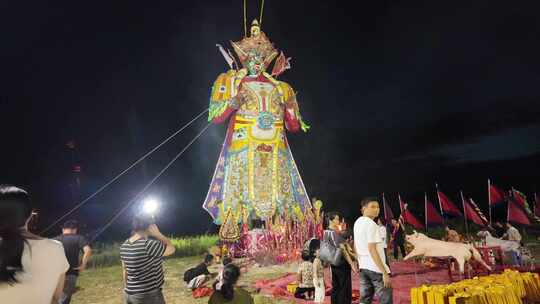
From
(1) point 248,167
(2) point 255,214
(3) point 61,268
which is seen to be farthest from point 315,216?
(3) point 61,268

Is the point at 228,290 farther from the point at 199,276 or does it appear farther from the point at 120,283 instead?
the point at 120,283

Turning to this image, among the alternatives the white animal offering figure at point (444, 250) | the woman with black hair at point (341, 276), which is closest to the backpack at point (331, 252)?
the woman with black hair at point (341, 276)

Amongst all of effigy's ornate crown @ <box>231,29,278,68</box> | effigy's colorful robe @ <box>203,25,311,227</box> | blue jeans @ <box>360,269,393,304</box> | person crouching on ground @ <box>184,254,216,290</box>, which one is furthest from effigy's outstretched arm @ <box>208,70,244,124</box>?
blue jeans @ <box>360,269,393,304</box>

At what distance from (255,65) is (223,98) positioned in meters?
1.61

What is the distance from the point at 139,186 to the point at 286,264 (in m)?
6.57

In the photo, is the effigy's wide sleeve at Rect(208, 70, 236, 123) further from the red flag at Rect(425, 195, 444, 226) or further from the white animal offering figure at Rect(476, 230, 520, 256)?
the white animal offering figure at Rect(476, 230, 520, 256)

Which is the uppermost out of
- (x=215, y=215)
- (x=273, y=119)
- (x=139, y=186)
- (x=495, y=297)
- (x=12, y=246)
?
(x=273, y=119)

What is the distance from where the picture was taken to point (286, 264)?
922 cm

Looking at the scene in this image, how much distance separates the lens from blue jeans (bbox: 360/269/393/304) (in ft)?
12.1

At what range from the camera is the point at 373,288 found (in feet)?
12.7

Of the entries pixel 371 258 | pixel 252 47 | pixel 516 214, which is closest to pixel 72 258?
pixel 371 258

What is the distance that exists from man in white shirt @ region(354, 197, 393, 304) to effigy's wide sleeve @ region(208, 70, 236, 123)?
7.20 meters

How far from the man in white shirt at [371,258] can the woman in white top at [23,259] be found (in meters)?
2.87

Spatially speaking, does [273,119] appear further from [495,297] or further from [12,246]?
[12,246]
